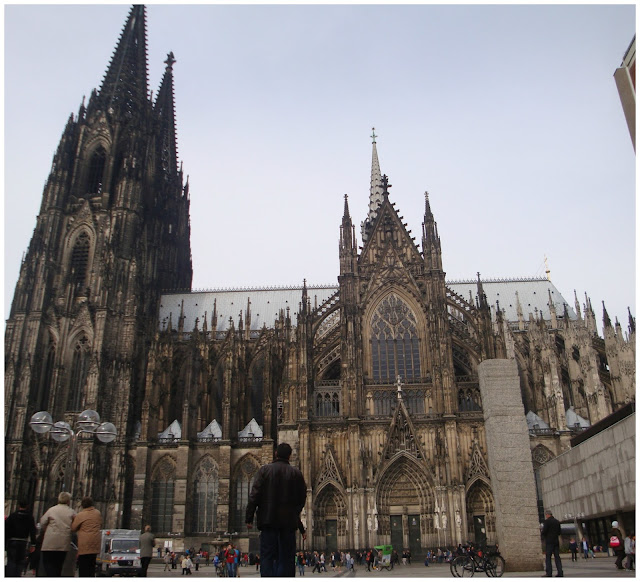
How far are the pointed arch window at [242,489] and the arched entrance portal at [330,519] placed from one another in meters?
7.34

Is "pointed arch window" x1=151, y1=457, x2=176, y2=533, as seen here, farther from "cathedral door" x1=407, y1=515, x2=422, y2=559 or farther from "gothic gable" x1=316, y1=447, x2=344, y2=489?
"cathedral door" x1=407, y1=515, x2=422, y2=559

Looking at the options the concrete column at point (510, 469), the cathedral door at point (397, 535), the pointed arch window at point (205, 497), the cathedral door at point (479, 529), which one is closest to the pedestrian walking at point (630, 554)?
the concrete column at point (510, 469)

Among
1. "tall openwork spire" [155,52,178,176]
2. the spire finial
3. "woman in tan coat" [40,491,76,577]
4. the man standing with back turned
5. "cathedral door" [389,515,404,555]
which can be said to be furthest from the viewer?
the spire finial

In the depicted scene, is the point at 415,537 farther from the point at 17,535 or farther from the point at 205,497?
the point at 17,535

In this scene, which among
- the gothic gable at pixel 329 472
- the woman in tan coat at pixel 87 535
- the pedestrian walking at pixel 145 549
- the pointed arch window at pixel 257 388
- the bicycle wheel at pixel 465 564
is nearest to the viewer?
the woman in tan coat at pixel 87 535

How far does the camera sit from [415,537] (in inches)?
1449

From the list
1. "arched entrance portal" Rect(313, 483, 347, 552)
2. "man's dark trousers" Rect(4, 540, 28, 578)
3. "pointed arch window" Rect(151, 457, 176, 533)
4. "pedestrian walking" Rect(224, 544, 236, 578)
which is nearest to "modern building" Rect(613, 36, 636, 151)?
"man's dark trousers" Rect(4, 540, 28, 578)

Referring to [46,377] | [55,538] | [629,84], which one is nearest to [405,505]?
[46,377]

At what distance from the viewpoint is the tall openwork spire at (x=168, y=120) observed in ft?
227

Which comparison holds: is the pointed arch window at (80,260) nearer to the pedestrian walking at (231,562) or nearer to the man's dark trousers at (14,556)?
the pedestrian walking at (231,562)

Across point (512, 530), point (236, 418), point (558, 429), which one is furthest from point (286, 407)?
point (512, 530)

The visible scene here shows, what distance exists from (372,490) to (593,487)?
42.1 ft

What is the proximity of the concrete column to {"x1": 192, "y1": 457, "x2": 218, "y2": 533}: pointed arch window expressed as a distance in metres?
28.2

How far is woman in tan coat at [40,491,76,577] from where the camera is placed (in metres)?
9.37
